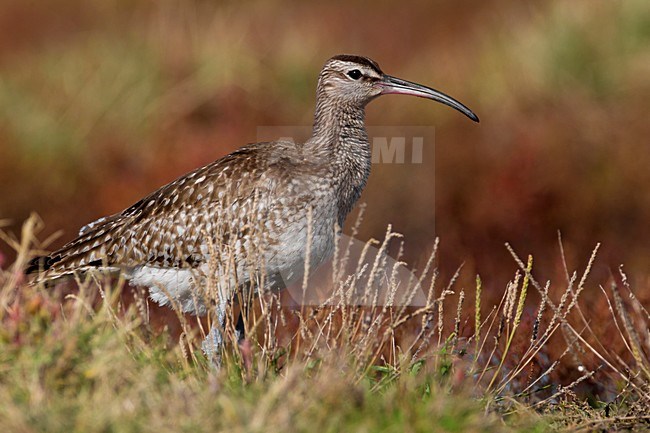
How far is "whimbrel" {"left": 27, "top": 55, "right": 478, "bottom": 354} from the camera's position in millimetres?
6207

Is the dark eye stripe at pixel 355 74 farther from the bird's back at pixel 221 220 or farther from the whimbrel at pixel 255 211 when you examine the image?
the bird's back at pixel 221 220

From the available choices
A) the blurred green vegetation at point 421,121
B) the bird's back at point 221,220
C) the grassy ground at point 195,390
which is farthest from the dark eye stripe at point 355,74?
the blurred green vegetation at point 421,121

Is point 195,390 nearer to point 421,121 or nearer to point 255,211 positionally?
point 255,211

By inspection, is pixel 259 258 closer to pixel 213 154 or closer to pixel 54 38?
pixel 213 154

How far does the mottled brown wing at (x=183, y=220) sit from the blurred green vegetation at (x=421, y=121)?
3.40 metres

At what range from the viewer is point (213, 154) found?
40.5ft

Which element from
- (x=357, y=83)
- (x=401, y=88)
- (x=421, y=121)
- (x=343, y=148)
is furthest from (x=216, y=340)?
(x=421, y=121)

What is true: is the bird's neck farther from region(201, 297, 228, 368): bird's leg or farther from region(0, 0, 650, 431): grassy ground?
region(201, 297, 228, 368): bird's leg

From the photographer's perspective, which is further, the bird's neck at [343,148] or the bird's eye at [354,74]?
the bird's eye at [354,74]

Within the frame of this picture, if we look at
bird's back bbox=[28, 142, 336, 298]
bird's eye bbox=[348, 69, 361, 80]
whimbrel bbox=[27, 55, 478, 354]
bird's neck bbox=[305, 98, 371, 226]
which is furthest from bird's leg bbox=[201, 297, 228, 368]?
bird's eye bbox=[348, 69, 361, 80]

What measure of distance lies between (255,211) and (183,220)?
0.56 metres

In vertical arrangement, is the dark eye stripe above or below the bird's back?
above

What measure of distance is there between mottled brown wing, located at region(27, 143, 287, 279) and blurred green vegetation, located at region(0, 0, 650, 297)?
340cm

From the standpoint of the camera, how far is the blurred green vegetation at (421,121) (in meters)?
11.6
